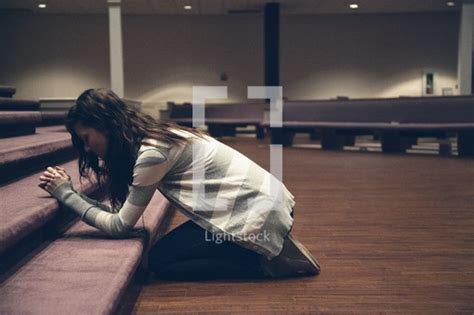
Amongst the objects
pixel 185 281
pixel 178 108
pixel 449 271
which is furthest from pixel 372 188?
pixel 178 108

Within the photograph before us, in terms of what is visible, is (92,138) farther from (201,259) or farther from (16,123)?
(16,123)

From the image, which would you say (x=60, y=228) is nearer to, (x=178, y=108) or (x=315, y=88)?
(x=178, y=108)

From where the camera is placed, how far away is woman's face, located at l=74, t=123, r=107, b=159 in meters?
2.05

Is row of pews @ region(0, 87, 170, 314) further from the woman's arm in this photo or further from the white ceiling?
the white ceiling

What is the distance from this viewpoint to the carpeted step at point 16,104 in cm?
463

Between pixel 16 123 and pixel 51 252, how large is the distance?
6.36 feet

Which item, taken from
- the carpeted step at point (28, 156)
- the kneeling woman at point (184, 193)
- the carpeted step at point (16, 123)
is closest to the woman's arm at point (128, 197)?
the kneeling woman at point (184, 193)

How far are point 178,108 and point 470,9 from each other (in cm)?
783

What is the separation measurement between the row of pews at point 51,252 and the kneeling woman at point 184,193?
0.12 m

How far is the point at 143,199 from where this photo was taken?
2.15 metres

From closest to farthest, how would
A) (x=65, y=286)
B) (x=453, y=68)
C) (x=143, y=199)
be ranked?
(x=65, y=286), (x=143, y=199), (x=453, y=68)

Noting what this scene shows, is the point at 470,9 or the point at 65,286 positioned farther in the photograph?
the point at 470,9

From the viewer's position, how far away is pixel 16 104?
4.92 metres

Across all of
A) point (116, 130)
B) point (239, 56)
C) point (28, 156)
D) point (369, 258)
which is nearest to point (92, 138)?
point (116, 130)
